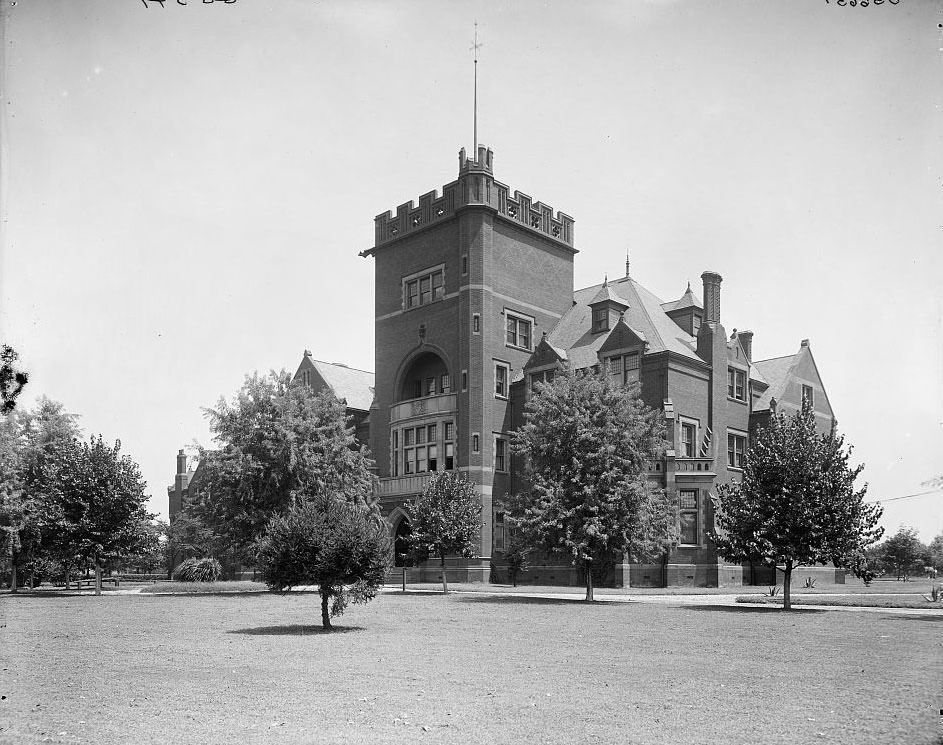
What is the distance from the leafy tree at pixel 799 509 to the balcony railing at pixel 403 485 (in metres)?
26.0

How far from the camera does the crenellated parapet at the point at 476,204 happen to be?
2202 inches

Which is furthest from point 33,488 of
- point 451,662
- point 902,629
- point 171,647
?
point 902,629

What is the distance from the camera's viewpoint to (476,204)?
5506 centimetres

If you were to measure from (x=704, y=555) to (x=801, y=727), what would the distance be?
38.8 m

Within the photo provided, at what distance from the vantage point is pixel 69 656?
16703 millimetres

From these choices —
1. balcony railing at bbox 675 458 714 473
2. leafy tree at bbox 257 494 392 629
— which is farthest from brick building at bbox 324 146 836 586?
leafy tree at bbox 257 494 392 629

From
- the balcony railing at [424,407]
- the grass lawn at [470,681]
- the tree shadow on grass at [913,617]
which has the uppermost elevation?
the balcony railing at [424,407]

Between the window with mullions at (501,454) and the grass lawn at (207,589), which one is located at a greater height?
the window with mullions at (501,454)

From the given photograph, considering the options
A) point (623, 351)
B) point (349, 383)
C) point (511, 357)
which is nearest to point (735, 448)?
point (623, 351)

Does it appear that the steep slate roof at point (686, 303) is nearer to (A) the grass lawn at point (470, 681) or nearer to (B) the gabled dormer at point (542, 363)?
(B) the gabled dormer at point (542, 363)

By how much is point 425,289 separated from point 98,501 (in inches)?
971

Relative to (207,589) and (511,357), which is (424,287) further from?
(207,589)

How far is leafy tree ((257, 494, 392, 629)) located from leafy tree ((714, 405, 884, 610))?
15.0 meters

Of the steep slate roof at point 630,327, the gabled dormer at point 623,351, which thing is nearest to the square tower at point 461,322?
the steep slate roof at point 630,327
